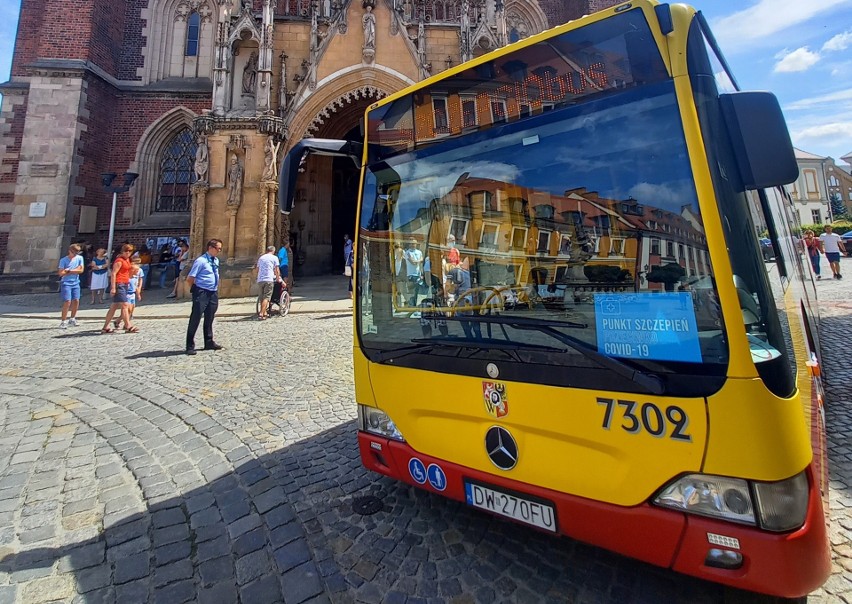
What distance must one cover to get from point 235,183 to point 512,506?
515 inches

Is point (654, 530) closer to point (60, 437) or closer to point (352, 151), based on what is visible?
point (352, 151)

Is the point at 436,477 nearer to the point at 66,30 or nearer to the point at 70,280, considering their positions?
the point at 70,280

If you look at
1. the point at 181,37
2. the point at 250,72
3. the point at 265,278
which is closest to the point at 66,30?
the point at 181,37

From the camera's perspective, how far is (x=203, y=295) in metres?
6.43

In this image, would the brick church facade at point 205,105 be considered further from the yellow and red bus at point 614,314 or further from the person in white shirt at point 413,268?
the yellow and red bus at point 614,314

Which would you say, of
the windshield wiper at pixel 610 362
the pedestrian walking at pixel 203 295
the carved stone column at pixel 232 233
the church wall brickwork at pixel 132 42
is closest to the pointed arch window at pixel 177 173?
the church wall brickwork at pixel 132 42

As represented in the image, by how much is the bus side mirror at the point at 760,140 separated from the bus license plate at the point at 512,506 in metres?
1.48

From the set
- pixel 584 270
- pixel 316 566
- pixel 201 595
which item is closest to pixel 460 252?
pixel 584 270

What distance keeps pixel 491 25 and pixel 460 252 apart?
14739 millimetres

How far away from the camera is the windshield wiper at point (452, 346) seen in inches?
68.4

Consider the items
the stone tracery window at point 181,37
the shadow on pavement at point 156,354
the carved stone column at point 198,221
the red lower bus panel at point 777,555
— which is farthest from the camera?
the stone tracery window at point 181,37

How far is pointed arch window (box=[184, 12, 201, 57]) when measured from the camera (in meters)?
18.5

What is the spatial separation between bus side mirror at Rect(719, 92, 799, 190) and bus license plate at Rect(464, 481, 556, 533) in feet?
4.87

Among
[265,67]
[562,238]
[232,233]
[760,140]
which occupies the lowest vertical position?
[562,238]
